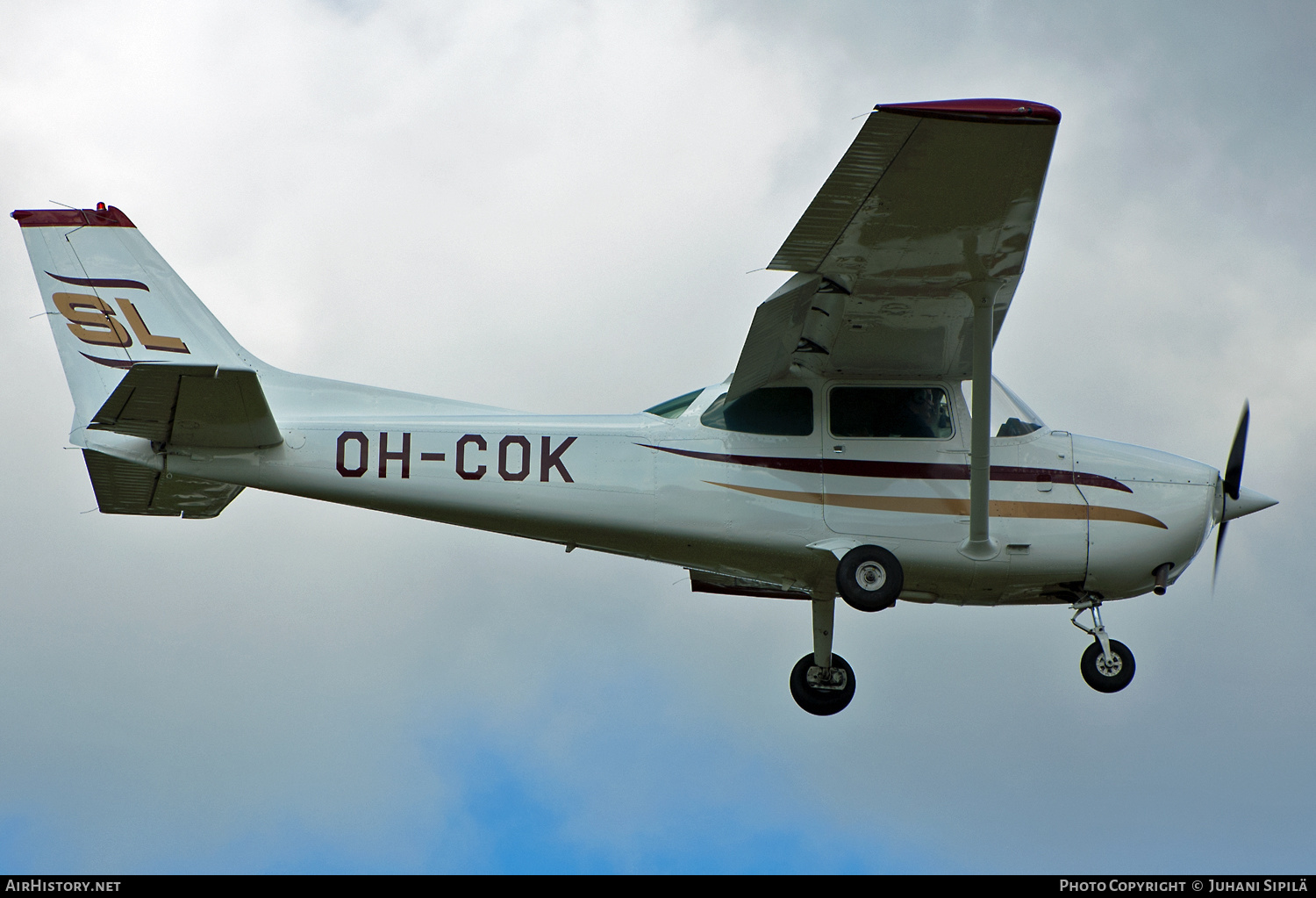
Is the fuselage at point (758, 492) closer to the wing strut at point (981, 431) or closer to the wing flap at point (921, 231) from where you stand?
the wing strut at point (981, 431)

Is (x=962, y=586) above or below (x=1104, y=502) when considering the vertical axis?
below

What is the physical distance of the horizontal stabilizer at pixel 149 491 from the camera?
34.9 feet

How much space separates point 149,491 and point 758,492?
16.4 ft

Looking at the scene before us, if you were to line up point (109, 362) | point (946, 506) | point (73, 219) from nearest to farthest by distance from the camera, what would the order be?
point (946, 506), point (109, 362), point (73, 219)

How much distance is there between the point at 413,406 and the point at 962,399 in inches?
178

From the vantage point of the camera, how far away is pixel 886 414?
429 inches

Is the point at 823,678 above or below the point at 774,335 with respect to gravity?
below

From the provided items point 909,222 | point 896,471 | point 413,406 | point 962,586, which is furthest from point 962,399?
point 413,406

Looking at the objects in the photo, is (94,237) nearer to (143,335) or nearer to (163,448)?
(143,335)

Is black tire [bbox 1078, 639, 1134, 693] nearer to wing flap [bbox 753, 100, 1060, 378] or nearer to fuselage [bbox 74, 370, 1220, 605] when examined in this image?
fuselage [bbox 74, 370, 1220, 605]

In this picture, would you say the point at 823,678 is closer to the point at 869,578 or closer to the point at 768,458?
the point at 869,578

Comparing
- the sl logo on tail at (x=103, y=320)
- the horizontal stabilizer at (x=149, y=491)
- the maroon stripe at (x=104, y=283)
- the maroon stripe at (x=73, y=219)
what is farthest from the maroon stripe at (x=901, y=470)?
the maroon stripe at (x=73, y=219)

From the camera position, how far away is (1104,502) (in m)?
10.8

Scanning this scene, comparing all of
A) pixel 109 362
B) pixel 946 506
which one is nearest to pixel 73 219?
pixel 109 362
